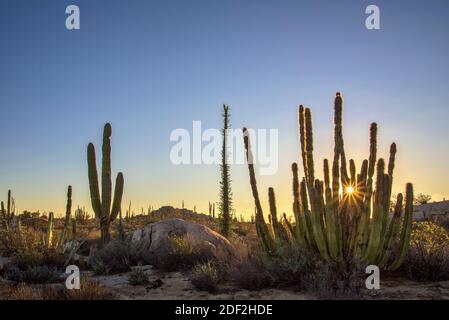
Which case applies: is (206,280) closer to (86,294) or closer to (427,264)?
(86,294)

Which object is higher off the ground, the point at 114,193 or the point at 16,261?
the point at 114,193

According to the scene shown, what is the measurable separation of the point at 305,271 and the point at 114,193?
302 inches

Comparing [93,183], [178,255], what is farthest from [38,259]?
[178,255]

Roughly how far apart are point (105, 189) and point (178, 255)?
11.9ft

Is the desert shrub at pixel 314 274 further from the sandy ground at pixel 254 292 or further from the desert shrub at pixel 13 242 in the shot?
the desert shrub at pixel 13 242

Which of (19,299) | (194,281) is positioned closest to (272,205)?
(194,281)

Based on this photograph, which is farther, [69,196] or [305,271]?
[69,196]

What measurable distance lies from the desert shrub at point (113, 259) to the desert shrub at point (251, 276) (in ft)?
12.2

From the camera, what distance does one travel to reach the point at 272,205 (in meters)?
8.70

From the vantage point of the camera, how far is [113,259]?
11.2 meters

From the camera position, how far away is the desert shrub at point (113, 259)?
10.8m

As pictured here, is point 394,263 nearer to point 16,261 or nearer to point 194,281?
point 194,281

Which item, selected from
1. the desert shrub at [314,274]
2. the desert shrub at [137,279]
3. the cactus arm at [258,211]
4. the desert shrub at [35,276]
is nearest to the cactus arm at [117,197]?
the desert shrub at [35,276]
